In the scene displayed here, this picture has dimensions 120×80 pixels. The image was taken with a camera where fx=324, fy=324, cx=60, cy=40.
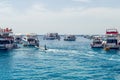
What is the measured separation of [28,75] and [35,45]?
91567mm

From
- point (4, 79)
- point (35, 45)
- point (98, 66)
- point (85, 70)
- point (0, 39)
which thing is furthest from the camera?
point (35, 45)

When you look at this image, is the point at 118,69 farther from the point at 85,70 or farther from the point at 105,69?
the point at 85,70

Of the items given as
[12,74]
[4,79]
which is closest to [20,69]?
[12,74]

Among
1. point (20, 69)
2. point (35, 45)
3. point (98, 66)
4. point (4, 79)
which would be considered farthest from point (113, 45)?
point (4, 79)

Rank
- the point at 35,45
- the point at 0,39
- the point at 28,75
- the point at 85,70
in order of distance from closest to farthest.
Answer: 1. the point at 28,75
2. the point at 85,70
3. the point at 0,39
4. the point at 35,45

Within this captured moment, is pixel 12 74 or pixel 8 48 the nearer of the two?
pixel 12 74

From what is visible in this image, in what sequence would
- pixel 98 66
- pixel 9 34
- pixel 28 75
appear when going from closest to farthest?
pixel 28 75 → pixel 98 66 → pixel 9 34

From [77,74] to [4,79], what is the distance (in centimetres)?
1330

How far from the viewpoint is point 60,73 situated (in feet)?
196

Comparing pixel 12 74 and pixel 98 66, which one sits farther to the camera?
pixel 98 66

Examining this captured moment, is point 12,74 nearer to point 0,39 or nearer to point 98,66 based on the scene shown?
point 98,66

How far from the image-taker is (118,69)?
6475 cm

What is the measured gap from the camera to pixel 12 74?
59.5m

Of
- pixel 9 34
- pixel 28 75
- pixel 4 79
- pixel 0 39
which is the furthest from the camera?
pixel 9 34
